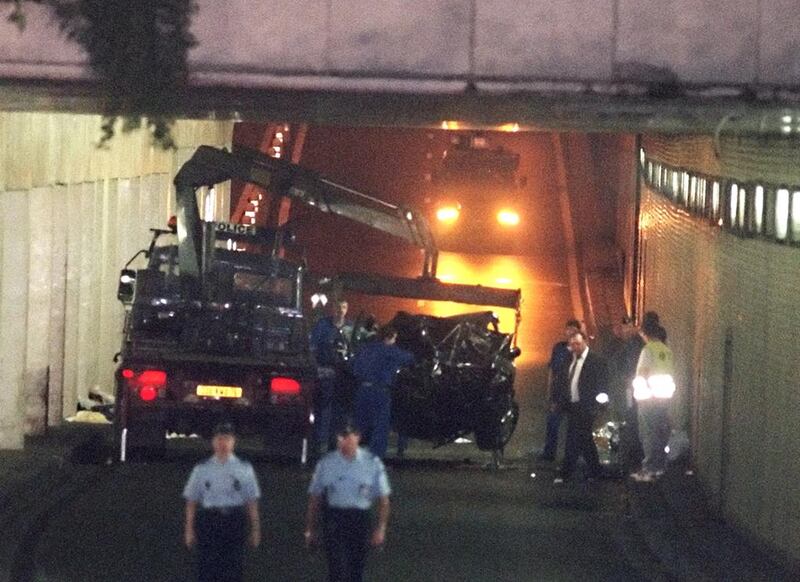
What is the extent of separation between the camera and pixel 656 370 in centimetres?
1952

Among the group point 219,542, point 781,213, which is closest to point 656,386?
point 781,213

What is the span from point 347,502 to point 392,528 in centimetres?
457

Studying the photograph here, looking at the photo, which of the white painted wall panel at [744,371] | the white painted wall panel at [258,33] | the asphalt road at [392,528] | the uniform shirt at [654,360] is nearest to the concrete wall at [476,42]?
the white painted wall panel at [258,33]

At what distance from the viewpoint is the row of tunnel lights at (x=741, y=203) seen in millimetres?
15641

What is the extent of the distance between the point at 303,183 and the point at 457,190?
26.7 m

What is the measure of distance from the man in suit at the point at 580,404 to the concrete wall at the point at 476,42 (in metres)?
6.45

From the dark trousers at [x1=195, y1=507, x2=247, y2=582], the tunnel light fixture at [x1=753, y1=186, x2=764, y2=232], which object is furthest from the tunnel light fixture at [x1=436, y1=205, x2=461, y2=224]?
the dark trousers at [x1=195, y1=507, x2=247, y2=582]

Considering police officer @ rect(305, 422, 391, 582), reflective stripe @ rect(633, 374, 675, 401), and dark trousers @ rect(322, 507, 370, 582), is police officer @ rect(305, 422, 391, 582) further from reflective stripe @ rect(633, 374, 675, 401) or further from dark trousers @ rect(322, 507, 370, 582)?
reflective stripe @ rect(633, 374, 675, 401)

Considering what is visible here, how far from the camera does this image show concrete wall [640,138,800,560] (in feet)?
51.5

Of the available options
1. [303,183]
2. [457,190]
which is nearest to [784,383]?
[303,183]

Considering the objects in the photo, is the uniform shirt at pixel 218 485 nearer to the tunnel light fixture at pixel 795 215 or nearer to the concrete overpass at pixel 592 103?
the concrete overpass at pixel 592 103

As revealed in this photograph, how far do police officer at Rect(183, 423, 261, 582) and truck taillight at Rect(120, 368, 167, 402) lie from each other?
7352 millimetres

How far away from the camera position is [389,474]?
20734 mm

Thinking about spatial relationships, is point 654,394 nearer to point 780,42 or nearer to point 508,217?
point 780,42
